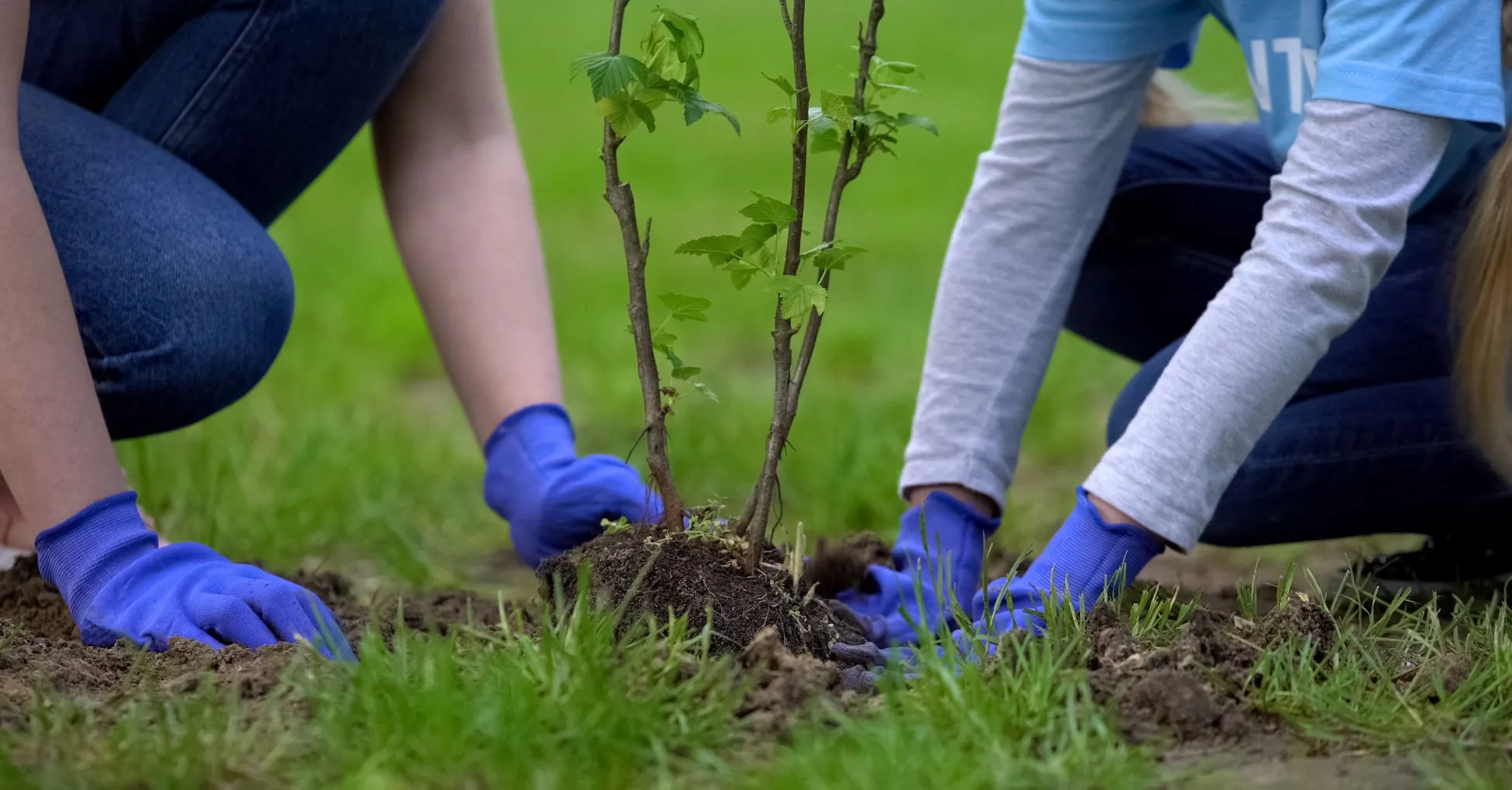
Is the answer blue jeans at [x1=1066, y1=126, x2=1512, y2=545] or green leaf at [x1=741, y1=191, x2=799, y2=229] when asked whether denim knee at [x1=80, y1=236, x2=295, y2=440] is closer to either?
green leaf at [x1=741, y1=191, x2=799, y2=229]

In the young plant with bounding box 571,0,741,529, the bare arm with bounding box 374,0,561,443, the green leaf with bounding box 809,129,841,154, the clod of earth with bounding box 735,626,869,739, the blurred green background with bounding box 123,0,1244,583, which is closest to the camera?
the clod of earth with bounding box 735,626,869,739

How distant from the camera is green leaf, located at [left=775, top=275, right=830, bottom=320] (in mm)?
1460

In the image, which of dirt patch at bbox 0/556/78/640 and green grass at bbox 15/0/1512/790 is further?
dirt patch at bbox 0/556/78/640

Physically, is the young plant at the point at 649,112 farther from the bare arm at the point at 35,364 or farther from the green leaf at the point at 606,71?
the bare arm at the point at 35,364

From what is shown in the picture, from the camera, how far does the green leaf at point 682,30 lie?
144 cm

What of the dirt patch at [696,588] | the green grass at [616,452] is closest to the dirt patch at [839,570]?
the dirt patch at [696,588]

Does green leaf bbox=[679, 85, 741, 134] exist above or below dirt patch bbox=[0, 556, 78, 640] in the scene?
above

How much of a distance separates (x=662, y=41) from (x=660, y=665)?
62cm

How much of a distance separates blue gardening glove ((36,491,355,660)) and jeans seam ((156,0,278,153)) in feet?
1.93

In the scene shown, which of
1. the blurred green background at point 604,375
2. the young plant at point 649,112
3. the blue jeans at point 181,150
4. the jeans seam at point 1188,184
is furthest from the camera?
the blurred green background at point 604,375

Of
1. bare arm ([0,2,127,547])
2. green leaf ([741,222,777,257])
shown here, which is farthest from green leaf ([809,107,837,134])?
bare arm ([0,2,127,547])

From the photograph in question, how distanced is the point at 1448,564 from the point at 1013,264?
0.82 m

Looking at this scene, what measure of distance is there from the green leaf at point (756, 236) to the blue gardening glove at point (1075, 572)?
17.5 inches

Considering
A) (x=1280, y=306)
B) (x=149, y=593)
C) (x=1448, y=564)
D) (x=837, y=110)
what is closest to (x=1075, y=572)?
(x=1280, y=306)
